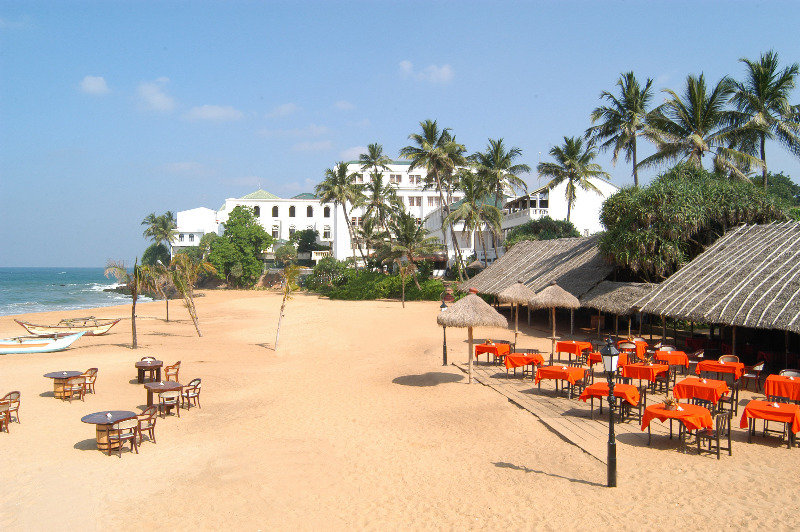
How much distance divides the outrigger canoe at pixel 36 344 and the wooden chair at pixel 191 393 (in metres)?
12.4

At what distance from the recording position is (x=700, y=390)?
10508 mm

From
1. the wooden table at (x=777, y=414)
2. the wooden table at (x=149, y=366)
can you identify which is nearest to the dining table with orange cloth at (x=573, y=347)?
the wooden table at (x=777, y=414)

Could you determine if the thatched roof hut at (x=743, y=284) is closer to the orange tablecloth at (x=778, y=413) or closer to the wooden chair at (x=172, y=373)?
the orange tablecloth at (x=778, y=413)

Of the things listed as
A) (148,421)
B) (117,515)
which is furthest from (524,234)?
(117,515)

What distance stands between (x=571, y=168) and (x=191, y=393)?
34.4m

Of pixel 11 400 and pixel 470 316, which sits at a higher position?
pixel 470 316

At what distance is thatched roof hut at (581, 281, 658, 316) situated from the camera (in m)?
19.9

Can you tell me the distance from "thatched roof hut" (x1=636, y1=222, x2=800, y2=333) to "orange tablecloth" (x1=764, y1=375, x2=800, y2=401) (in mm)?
2759

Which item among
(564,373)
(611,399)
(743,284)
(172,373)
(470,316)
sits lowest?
(172,373)

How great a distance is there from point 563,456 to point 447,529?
10.7 ft

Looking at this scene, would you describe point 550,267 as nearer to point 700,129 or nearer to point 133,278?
point 700,129

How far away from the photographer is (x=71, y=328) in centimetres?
2825

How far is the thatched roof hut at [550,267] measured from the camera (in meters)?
24.0

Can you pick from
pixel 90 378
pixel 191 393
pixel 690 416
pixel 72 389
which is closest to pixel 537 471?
pixel 690 416
